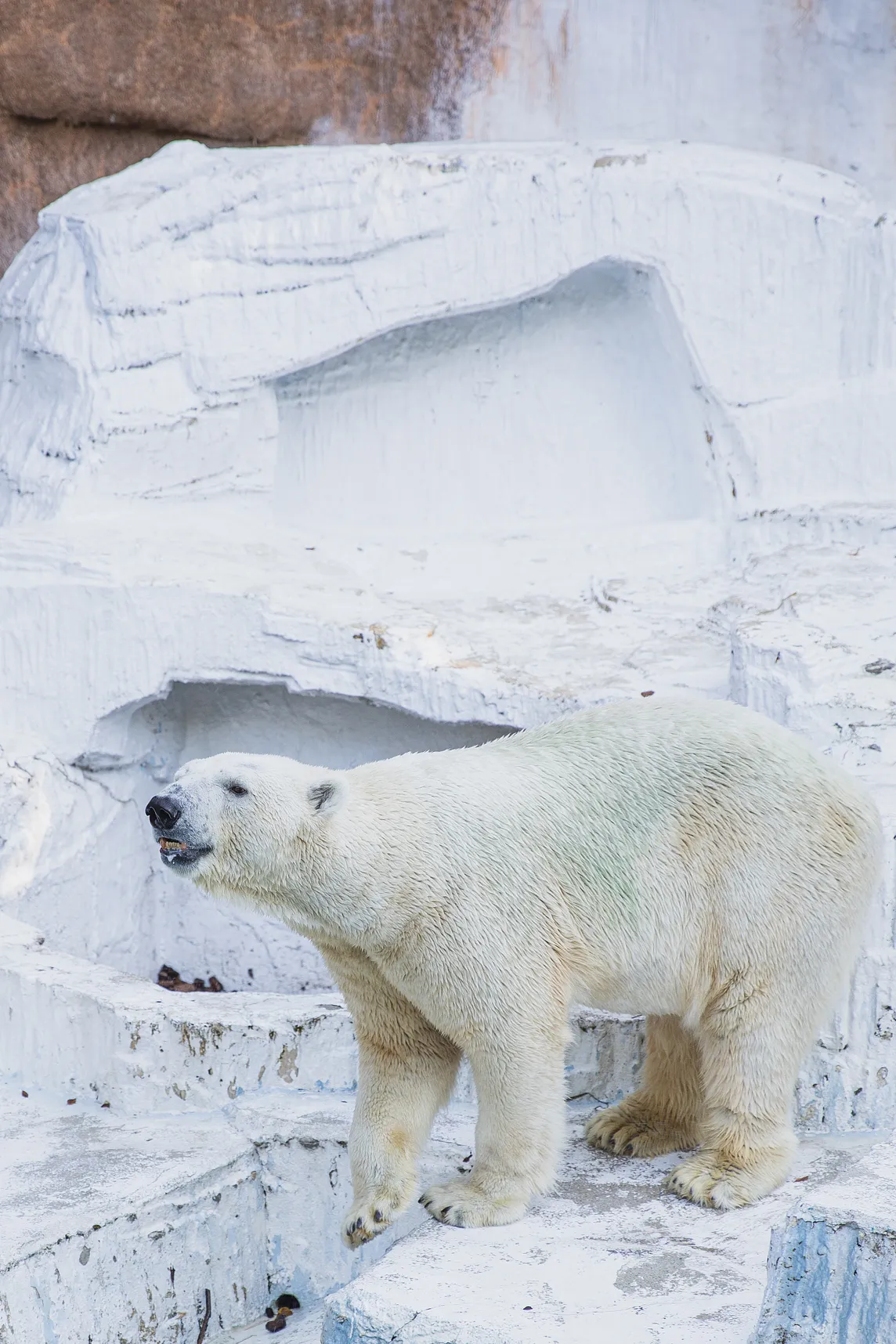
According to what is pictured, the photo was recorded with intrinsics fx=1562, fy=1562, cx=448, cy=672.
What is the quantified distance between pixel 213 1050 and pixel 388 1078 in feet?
2.46

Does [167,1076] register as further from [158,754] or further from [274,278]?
[274,278]

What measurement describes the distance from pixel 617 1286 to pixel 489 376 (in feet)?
13.0

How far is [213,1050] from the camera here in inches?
153

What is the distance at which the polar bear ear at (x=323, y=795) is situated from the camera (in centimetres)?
312

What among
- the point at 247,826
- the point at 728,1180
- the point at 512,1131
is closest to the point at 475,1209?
the point at 512,1131

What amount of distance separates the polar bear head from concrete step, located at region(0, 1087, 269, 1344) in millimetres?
804

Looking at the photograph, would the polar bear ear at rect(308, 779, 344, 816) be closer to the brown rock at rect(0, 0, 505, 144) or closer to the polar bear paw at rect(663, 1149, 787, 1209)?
the polar bear paw at rect(663, 1149, 787, 1209)

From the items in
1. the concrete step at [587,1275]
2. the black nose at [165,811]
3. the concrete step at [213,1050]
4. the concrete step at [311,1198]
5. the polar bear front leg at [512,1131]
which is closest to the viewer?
the concrete step at [587,1275]

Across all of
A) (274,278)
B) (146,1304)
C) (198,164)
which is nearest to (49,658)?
(274,278)

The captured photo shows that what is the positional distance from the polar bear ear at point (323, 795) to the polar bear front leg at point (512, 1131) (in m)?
0.57

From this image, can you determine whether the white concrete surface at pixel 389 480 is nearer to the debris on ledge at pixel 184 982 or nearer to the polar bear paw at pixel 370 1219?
the debris on ledge at pixel 184 982

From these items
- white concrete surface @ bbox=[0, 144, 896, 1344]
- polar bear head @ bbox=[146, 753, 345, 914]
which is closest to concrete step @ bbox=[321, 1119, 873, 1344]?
polar bear head @ bbox=[146, 753, 345, 914]

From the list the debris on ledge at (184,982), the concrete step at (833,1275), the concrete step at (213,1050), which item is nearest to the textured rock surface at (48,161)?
the debris on ledge at (184,982)

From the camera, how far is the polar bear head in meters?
3.03
